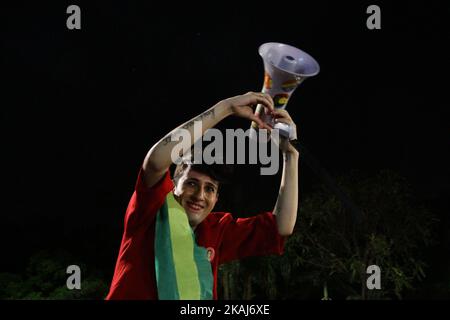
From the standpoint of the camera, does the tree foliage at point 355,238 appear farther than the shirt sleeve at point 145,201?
Yes

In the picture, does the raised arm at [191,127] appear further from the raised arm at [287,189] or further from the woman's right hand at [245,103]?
the raised arm at [287,189]

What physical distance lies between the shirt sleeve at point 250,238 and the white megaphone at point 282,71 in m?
0.30

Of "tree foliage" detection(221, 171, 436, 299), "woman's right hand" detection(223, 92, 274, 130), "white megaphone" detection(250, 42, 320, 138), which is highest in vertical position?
"white megaphone" detection(250, 42, 320, 138)

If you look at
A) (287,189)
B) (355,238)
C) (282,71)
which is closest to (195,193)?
(287,189)

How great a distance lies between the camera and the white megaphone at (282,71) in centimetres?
200

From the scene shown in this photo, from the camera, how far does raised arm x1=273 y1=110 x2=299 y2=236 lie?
1.96m

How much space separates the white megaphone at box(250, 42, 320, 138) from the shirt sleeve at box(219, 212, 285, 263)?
30cm

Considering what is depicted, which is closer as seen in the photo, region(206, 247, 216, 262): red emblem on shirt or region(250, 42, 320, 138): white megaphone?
region(206, 247, 216, 262): red emblem on shirt

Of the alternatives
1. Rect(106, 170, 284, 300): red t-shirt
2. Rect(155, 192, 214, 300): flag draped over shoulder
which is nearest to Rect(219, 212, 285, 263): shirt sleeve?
Rect(106, 170, 284, 300): red t-shirt

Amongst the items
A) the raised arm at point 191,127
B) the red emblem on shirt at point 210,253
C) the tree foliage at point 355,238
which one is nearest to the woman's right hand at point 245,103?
the raised arm at point 191,127

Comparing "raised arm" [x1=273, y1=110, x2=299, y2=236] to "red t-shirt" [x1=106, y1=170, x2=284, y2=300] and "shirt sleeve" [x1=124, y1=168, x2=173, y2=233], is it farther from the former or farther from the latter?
"shirt sleeve" [x1=124, y1=168, x2=173, y2=233]

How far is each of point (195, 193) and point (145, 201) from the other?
0.23 m

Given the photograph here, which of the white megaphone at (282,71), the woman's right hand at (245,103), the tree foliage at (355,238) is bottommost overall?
the tree foliage at (355,238)
